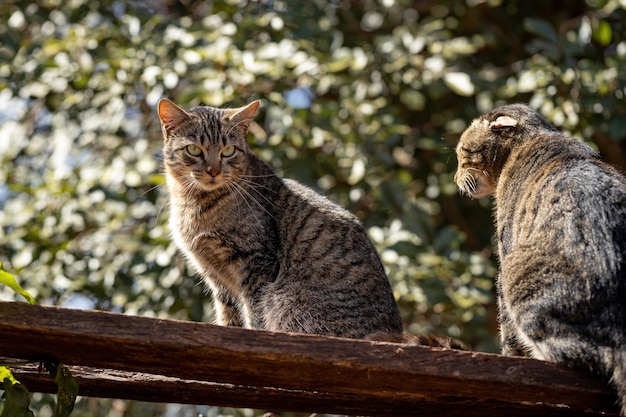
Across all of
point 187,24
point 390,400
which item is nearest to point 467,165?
point 390,400

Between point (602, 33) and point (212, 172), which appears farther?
point (602, 33)

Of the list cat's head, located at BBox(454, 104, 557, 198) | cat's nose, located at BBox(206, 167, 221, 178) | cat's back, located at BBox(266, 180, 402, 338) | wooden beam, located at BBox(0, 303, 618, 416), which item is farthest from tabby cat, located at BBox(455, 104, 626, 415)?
cat's nose, located at BBox(206, 167, 221, 178)

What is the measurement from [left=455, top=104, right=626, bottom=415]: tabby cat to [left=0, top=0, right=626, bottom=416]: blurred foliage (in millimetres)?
1647

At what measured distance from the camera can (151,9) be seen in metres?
6.05

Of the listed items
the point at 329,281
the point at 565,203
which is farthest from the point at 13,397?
the point at 565,203

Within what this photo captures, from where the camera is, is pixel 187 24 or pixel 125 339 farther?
pixel 187 24

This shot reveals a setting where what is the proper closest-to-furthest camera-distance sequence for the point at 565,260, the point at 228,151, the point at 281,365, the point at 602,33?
the point at 281,365 < the point at 565,260 < the point at 228,151 < the point at 602,33

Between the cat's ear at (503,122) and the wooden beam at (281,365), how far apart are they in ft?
3.98

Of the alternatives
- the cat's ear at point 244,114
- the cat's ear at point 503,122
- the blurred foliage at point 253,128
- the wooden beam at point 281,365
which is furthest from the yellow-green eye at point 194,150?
the wooden beam at point 281,365

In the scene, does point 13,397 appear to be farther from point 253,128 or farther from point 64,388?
point 253,128

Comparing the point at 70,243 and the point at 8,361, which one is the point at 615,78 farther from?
the point at 8,361

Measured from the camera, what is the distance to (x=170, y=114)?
386 centimetres

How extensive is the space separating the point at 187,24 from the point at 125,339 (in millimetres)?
3256

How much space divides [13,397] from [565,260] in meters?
1.57
